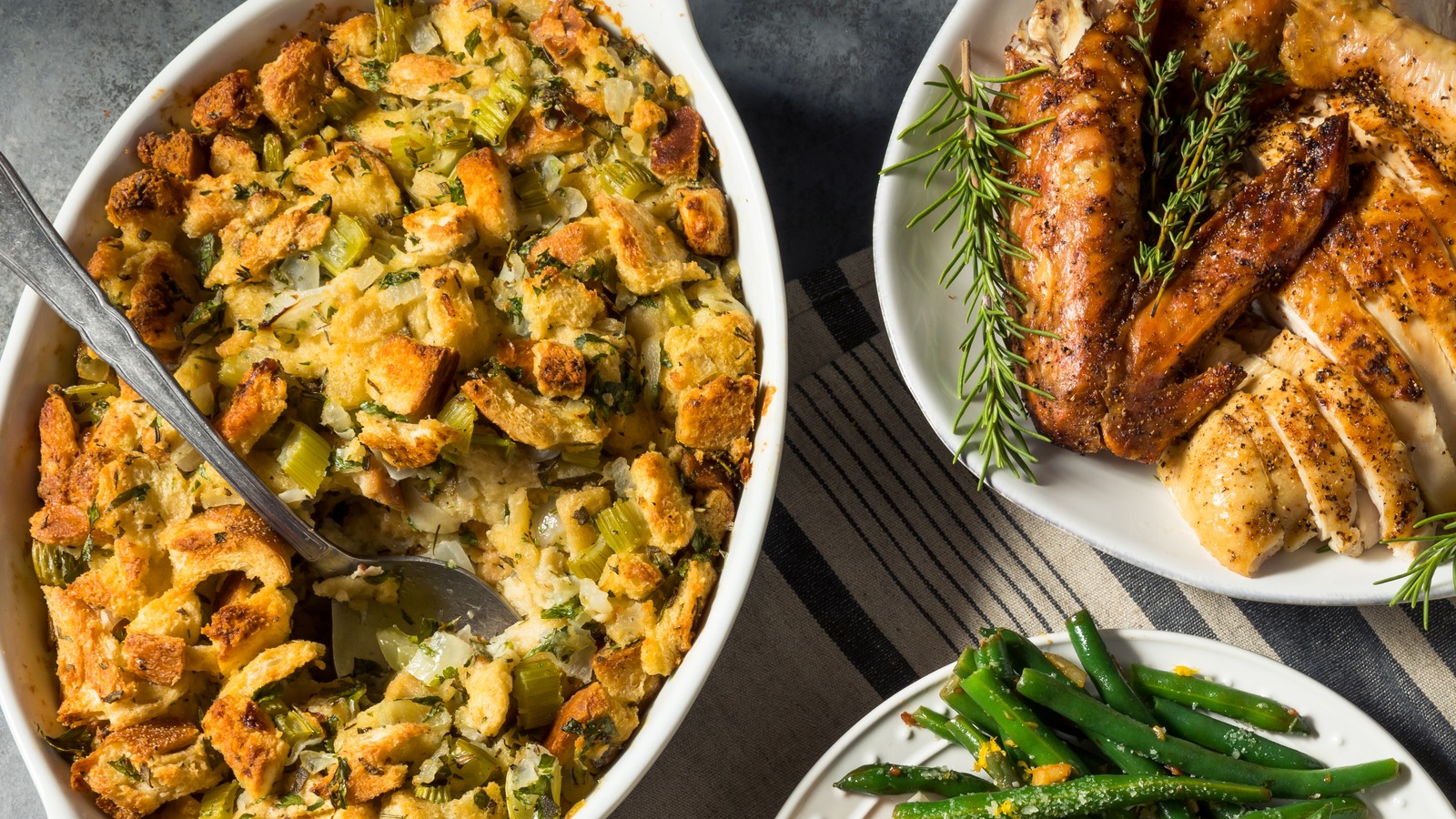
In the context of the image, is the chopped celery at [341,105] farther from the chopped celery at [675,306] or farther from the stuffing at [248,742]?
the stuffing at [248,742]

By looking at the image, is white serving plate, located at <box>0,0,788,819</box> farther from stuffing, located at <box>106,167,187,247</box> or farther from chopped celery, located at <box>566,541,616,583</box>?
chopped celery, located at <box>566,541,616,583</box>

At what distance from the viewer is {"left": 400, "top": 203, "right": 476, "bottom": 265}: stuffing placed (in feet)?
7.89

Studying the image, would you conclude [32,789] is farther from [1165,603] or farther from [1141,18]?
[1141,18]

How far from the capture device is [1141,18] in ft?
8.23

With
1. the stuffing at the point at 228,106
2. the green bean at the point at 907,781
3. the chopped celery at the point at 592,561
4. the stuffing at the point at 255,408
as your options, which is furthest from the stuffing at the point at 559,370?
the green bean at the point at 907,781

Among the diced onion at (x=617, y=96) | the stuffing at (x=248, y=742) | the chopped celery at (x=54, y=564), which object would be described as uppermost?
the diced onion at (x=617, y=96)

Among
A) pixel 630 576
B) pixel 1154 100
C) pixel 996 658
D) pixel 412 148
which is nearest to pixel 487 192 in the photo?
pixel 412 148

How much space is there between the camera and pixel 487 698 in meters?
2.34

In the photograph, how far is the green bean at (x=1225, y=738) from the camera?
2.79 m

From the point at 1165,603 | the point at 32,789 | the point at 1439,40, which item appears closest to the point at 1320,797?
the point at 1165,603

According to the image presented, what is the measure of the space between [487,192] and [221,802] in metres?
1.45

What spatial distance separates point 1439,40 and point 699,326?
1.83 metres

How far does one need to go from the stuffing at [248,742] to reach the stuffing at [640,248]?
1.23m

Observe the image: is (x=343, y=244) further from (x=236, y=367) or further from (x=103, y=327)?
(x=103, y=327)
